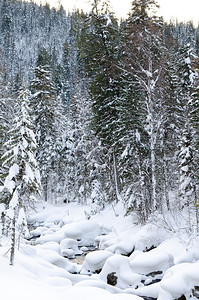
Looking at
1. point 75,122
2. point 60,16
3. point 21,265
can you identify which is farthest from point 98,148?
point 60,16

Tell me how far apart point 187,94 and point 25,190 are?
17.2 metres

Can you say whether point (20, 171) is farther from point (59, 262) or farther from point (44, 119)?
point (44, 119)

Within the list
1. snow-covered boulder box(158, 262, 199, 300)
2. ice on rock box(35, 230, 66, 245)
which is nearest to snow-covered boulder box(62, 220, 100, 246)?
ice on rock box(35, 230, 66, 245)

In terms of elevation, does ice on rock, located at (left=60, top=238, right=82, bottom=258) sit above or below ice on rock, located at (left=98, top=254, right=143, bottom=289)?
below

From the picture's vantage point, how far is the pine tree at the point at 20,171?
38.4 feet

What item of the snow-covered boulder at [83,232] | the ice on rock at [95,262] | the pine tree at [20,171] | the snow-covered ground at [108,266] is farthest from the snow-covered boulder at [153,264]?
the snow-covered boulder at [83,232]

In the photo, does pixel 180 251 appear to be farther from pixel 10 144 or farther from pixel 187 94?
pixel 187 94

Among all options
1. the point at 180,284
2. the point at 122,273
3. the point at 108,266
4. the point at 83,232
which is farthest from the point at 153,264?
the point at 83,232

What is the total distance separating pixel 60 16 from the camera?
152250mm

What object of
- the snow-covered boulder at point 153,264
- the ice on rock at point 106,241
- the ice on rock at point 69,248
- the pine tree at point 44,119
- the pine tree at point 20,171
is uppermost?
the pine tree at point 44,119

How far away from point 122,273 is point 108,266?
0.75 m

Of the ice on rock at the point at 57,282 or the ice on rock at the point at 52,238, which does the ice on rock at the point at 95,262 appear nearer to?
the ice on rock at the point at 57,282

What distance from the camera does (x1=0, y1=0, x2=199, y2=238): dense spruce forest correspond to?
12562 millimetres

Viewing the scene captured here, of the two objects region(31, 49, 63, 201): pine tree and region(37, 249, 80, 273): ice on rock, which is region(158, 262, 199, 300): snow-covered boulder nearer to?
region(37, 249, 80, 273): ice on rock
